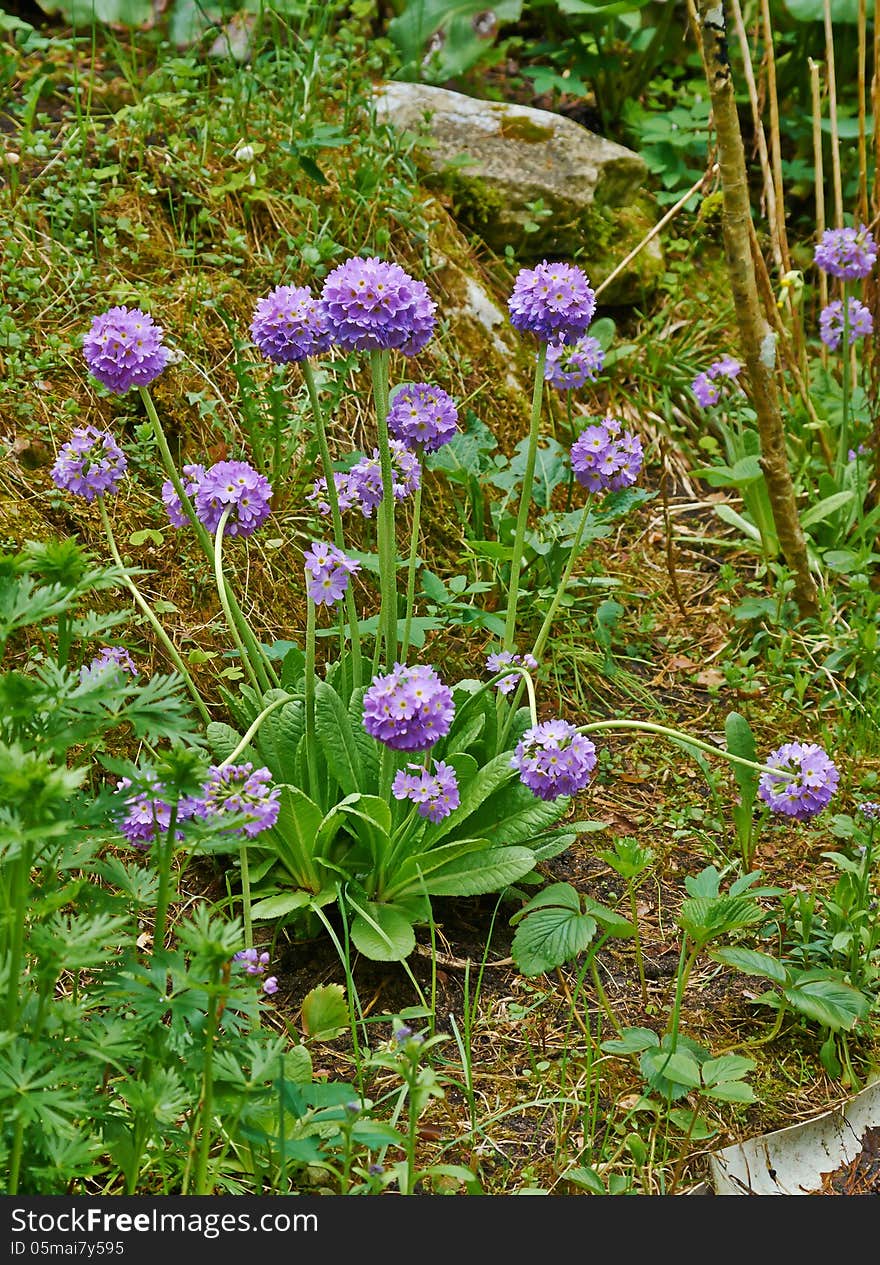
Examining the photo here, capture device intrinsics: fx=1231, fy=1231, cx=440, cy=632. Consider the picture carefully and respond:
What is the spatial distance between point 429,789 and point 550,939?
0.30 metres

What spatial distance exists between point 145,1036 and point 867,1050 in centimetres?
118

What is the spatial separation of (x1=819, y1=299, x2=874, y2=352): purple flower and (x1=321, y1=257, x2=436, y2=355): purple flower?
67.0 inches

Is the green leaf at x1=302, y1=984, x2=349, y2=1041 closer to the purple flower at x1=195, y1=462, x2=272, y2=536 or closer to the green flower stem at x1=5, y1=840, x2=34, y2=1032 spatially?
the green flower stem at x1=5, y1=840, x2=34, y2=1032

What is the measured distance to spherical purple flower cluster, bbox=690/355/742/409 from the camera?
322cm

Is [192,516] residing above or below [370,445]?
above

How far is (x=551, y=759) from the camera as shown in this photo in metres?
1.75

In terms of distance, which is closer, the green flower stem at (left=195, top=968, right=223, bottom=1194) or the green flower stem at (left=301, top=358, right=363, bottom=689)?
the green flower stem at (left=195, top=968, right=223, bottom=1194)

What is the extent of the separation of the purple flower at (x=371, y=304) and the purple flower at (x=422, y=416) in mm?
207

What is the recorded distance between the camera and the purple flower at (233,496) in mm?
1891

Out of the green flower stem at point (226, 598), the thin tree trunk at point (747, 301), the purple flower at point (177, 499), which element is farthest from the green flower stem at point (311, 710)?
the thin tree trunk at point (747, 301)

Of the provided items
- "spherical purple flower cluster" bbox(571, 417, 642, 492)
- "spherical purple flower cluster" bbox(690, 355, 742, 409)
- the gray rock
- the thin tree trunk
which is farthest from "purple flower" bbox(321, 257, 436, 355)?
the gray rock

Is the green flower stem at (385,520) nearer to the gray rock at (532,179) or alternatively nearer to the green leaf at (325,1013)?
the green leaf at (325,1013)

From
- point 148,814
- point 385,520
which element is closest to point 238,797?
point 148,814

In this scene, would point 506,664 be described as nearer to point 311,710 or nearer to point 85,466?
point 311,710
